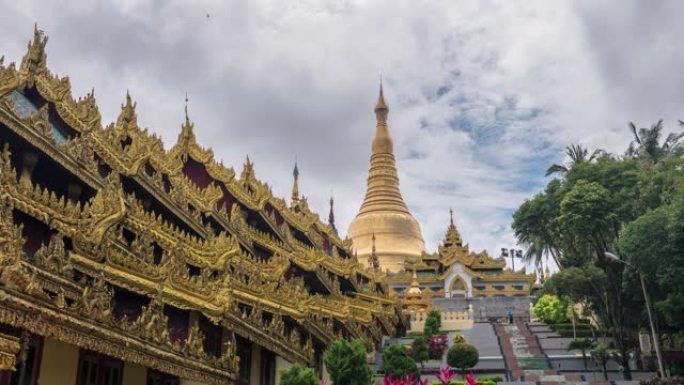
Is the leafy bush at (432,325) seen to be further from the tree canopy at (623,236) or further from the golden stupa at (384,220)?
the golden stupa at (384,220)

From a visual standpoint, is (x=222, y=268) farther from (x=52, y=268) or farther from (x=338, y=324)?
(x=338, y=324)

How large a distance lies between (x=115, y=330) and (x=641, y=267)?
18.5 metres

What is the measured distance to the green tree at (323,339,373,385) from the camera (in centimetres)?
1385

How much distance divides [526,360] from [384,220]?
117ft

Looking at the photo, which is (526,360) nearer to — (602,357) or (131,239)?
(602,357)

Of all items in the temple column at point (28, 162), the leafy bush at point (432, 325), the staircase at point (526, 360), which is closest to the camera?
the temple column at point (28, 162)

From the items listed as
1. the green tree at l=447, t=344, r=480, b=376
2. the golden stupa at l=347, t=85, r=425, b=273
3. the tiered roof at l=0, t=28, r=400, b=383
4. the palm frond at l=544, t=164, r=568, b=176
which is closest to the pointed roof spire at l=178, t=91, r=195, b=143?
the tiered roof at l=0, t=28, r=400, b=383

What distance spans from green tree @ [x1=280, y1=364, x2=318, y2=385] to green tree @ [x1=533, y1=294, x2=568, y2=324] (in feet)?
109

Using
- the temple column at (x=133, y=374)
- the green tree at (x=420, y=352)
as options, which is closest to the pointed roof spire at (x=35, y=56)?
the temple column at (x=133, y=374)

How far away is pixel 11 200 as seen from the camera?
8398mm

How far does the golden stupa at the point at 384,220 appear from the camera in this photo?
6475 centimetres

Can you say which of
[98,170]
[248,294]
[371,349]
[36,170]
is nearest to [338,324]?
[371,349]

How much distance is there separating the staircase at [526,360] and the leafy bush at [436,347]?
2.86m

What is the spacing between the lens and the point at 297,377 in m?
12.1
